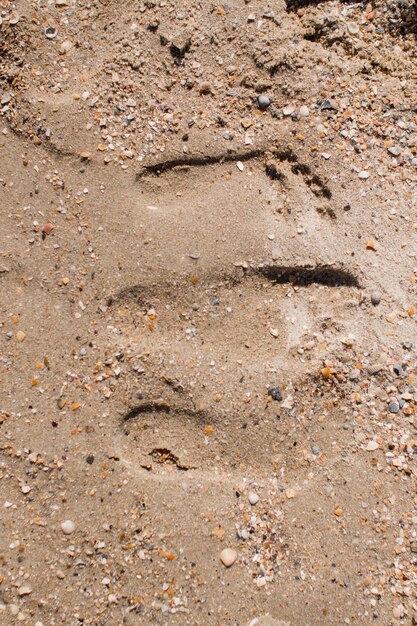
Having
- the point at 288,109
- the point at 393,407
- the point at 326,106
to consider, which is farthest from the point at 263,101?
the point at 393,407

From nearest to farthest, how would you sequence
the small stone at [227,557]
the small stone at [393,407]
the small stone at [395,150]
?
1. the small stone at [227,557]
2. the small stone at [393,407]
3. the small stone at [395,150]

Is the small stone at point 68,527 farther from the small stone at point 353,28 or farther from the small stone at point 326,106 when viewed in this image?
the small stone at point 353,28

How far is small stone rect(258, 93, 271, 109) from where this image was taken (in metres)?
2.30

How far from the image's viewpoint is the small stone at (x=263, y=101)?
230 cm

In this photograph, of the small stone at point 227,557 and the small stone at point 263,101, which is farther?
the small stone at point 263,101

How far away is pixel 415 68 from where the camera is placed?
242cm

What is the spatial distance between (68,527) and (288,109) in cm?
186

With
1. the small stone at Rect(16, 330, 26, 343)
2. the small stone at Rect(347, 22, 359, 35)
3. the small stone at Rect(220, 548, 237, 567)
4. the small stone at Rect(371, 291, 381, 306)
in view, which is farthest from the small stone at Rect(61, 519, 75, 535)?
the small stone at Rect(347, 22, 359, 35)

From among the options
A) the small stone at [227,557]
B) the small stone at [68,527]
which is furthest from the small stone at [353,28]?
the small stone at [68,527]

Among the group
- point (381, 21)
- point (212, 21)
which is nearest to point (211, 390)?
point (212, 21)

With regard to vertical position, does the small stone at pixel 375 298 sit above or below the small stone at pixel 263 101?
below

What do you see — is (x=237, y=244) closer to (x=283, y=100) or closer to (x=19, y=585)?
(x=283, y=100)

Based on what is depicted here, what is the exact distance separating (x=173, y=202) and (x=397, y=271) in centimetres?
96

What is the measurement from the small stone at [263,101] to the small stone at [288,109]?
0.07m
